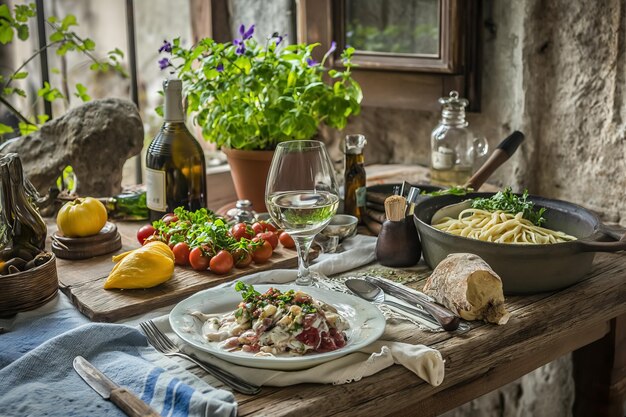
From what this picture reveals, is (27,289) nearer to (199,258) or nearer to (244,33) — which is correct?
(199,258)

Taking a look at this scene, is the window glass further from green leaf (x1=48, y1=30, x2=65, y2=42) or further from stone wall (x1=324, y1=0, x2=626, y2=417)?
green leaf (x1=48, y1=30, x2=65, y2=42)

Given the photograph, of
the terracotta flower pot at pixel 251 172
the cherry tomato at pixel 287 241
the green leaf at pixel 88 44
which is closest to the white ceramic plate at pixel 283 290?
the cherry tomato at pixel 287 241

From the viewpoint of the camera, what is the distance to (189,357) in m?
1.11

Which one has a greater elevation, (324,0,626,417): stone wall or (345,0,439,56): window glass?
(345,0,439,56): window glass

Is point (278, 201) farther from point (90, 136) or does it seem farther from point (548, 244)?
point (90, 136)

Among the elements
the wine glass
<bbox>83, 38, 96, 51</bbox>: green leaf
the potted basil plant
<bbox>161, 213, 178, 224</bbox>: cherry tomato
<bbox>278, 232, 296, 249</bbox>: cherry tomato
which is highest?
<bbox>83, 38, 96, 51</bbox>: green leaf

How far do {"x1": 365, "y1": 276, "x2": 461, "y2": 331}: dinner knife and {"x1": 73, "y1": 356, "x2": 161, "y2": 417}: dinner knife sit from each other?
480 mm

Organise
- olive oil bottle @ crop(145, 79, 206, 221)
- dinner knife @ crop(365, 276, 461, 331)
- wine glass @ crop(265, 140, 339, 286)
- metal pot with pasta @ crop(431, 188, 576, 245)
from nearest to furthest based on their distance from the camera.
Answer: dinner knife @ crop(365, 276, 461, 331) → wine glass @ crop(265, 140, 339, 286) → metal pot with pasta @ crop(431, 188, 576, 245) → olive oil bottle @ crop(145, 79, 206, 221)

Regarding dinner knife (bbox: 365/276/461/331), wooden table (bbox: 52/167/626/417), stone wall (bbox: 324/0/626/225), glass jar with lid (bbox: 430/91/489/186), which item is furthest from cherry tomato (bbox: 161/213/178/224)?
stone wall (bbox: 324/0/626/225)

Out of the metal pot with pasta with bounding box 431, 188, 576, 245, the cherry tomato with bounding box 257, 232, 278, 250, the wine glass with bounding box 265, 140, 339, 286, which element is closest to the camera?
the wine glass with bounding box 265, 140, 339, 286

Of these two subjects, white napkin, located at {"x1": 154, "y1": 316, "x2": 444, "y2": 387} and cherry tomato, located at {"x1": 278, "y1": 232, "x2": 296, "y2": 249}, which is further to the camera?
cherry tomato, located at {"x1": 278, "y1": 232, "x2": 296, "y2": 249}

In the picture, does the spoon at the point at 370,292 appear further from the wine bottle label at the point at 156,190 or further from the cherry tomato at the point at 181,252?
Result: the wine bottle label at the point at 156,190

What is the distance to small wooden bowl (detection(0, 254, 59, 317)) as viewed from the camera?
125 centimetres

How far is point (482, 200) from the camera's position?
1.53m
